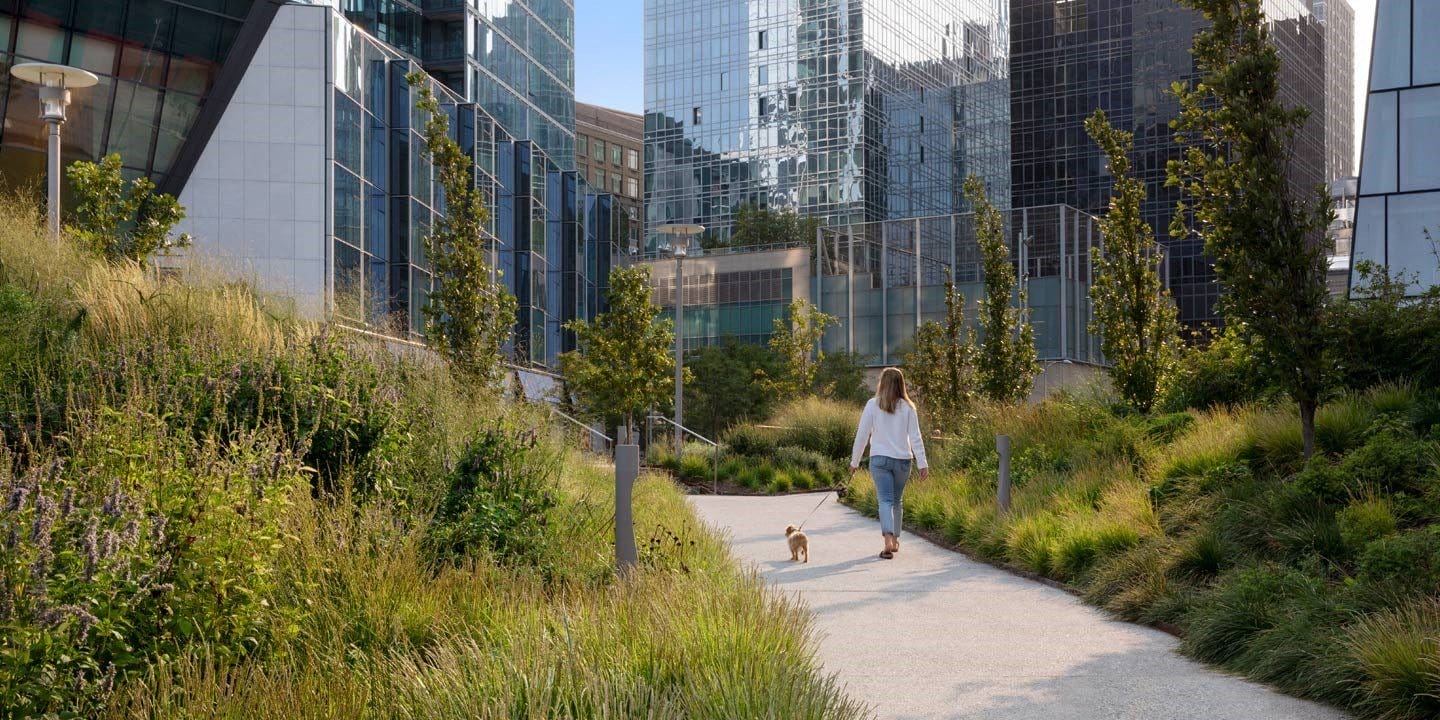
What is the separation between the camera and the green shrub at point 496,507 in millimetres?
7633

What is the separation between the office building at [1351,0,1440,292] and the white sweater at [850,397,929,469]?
45.1 feet

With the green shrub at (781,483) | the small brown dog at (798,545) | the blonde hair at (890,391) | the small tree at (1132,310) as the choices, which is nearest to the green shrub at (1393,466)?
the blonde hair at (890,391)

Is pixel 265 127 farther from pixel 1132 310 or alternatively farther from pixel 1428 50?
pixel 1428 50

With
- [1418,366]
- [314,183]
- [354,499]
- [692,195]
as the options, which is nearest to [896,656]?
[354,499]

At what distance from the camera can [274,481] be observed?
6.59m

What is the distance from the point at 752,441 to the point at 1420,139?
532 inches

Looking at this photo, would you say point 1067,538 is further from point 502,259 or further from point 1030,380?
point 502,259

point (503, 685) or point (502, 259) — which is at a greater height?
point (502, 259)

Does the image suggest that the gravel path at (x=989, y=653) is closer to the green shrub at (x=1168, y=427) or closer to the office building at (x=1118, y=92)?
the green shrub at (x=1168, y=427)

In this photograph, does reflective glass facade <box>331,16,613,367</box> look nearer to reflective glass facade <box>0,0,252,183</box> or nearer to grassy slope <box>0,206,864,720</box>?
reflective glass facade <box>0,0,252,183</box>

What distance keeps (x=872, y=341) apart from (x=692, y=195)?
39231 mm

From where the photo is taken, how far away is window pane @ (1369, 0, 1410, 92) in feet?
76.6

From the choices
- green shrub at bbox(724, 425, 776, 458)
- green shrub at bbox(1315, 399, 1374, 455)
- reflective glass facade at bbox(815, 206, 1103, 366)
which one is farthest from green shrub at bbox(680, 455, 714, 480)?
reflective glass facade at bbox(815, 206, 1103, 366)

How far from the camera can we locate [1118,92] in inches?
3420
